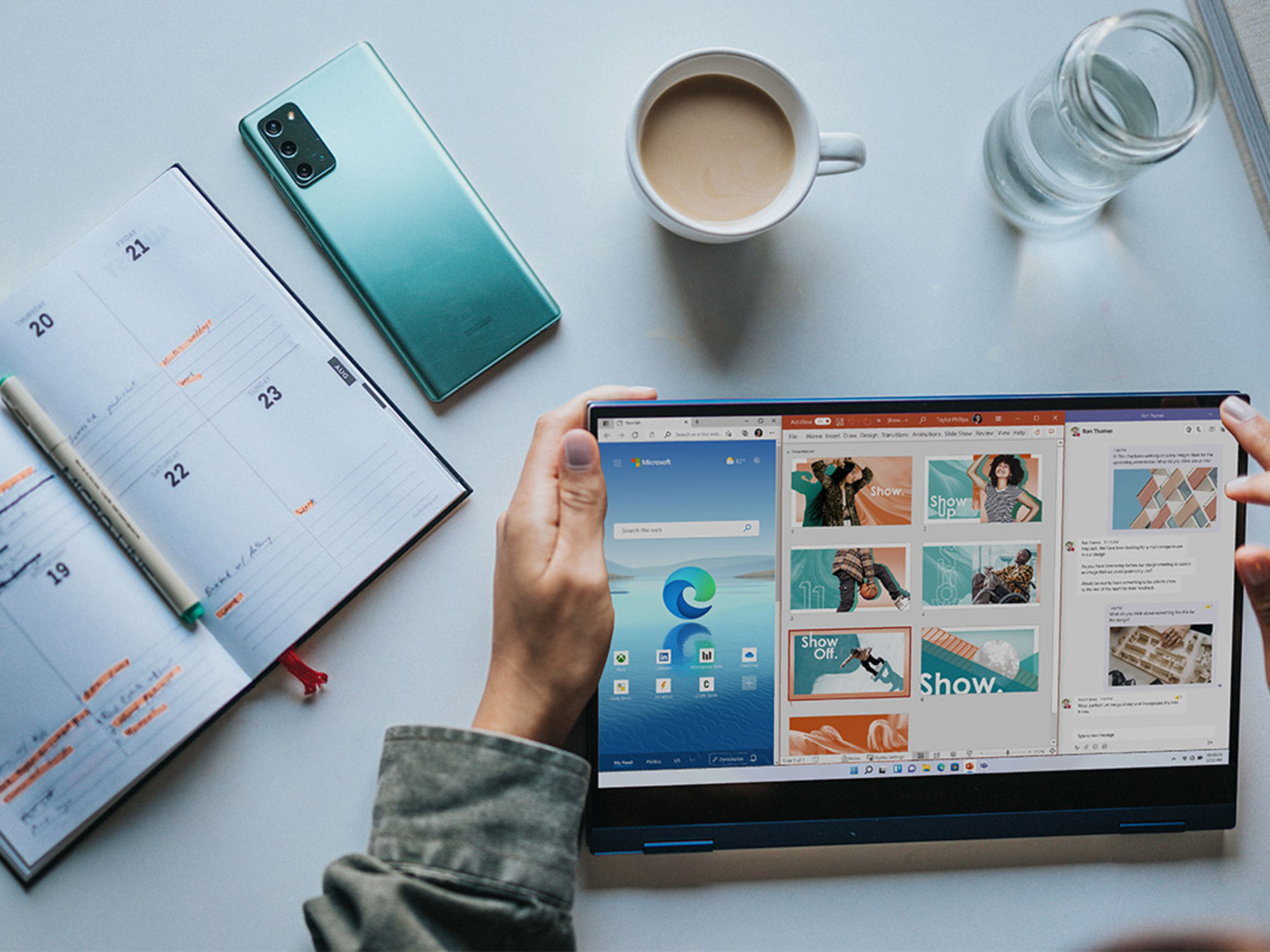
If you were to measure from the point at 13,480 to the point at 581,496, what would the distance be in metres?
0.43

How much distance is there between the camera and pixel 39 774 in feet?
2.10

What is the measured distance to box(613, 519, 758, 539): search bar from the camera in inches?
24.6

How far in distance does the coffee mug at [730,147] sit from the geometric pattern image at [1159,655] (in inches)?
16.5

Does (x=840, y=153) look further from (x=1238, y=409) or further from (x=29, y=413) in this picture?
(x=29, y=413)

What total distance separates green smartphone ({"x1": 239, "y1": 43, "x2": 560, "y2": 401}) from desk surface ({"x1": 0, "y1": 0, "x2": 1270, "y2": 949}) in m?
0.02

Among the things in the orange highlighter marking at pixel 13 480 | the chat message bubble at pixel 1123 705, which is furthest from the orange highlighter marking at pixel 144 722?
the chat message bubble at pixel 1123 705

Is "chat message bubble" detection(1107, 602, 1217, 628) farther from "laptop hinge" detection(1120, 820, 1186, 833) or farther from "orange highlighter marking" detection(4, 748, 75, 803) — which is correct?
"orange highlighter marking" detection(4, 748, 75, 803)

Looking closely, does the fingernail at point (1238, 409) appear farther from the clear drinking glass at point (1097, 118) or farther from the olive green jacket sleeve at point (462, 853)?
the olive green jacket sleeve at point (462, 853)

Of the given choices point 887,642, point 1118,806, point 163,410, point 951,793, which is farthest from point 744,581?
point 163,410

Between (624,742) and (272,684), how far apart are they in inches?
11.3

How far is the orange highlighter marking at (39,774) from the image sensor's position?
641 millimetres

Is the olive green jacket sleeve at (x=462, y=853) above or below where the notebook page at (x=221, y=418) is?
below

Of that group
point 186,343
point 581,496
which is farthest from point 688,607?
point 186,343

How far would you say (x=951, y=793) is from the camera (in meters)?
0.66
